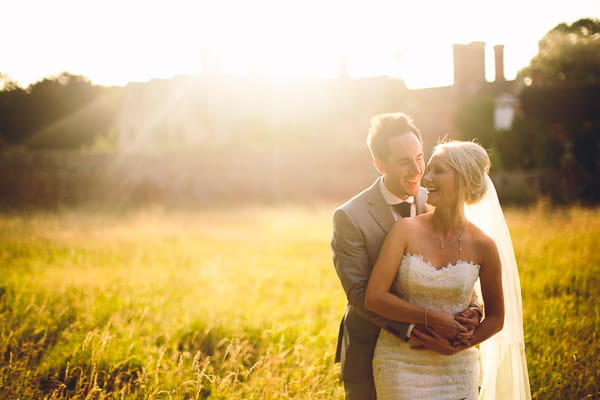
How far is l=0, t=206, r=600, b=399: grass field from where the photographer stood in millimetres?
4305

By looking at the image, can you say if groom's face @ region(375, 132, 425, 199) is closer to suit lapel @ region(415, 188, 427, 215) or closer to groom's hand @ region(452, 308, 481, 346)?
suit lapel @ region(415, 188, 427, 215)

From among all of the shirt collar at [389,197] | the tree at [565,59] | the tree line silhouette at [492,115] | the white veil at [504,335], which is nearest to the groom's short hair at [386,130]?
Result: the shirt collar at [389,197]

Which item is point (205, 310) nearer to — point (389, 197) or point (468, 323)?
point (389, 197)

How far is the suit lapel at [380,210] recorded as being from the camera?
3164 mm

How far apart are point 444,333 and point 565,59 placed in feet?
92.2

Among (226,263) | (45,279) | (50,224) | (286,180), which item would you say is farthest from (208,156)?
(45,279)

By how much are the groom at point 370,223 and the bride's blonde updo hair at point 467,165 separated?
173 mm

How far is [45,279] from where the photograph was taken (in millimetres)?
7465

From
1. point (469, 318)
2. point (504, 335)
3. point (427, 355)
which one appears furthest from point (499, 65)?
point (427, 355)

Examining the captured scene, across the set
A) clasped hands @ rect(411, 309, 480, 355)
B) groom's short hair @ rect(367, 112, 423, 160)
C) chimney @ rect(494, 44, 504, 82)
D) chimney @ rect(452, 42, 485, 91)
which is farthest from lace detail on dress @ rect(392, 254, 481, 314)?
chimney @ rect(494, 44, 504, 82)

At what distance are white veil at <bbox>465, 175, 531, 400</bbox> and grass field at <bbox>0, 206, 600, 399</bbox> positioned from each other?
3.83ft

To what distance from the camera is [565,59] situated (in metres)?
26.5

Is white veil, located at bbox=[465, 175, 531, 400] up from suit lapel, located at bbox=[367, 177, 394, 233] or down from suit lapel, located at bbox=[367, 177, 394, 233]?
down

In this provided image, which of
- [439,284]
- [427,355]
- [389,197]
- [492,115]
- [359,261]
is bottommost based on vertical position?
[427,355]
